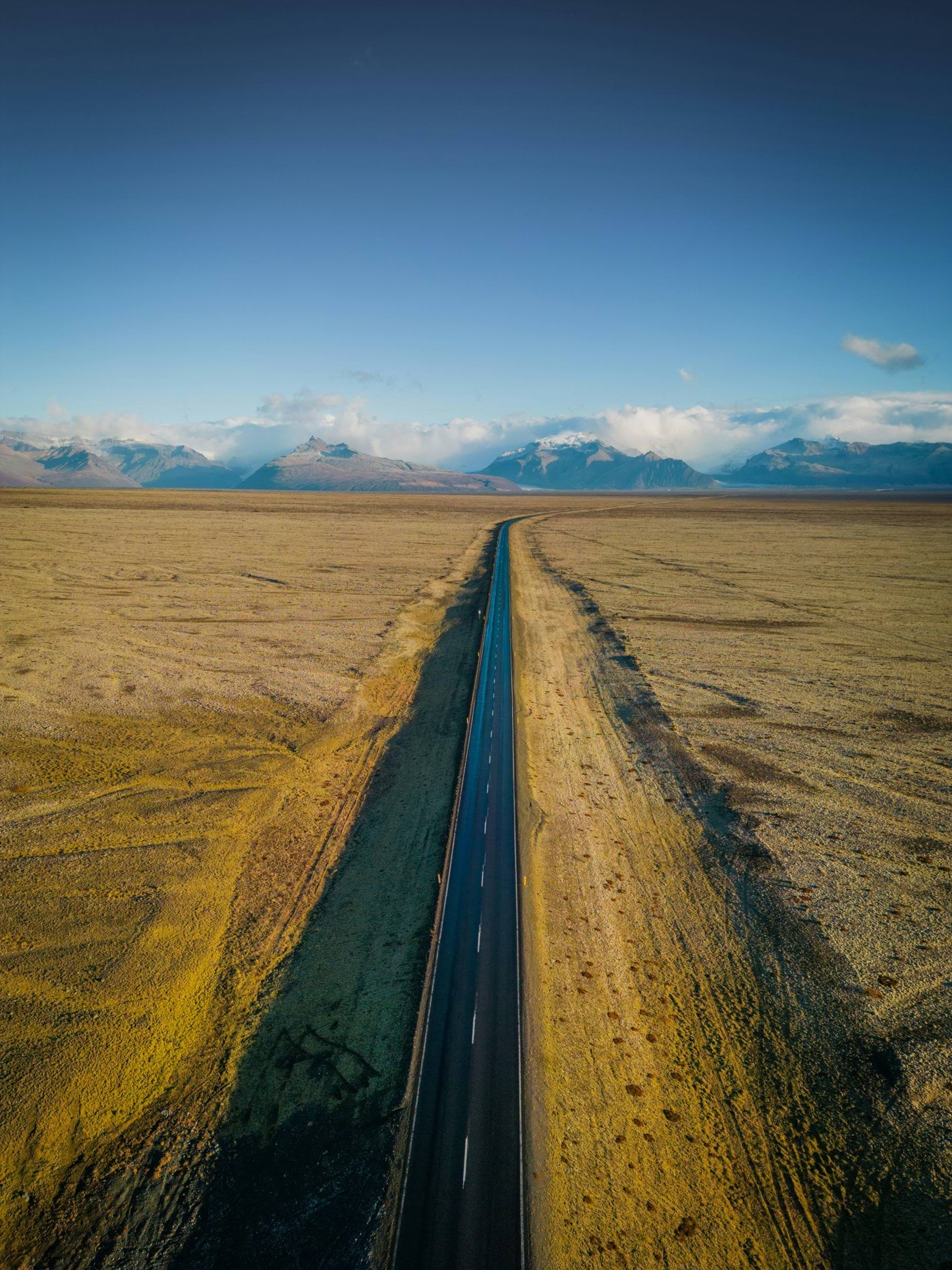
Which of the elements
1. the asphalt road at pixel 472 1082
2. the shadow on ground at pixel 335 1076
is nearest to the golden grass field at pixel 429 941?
the shadow on ground at pixel 335 1076

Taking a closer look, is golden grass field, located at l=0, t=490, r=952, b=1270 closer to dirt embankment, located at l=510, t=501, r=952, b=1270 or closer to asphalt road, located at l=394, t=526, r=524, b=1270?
dirt embankment, located at l=510, t=501, r=952, b=1270

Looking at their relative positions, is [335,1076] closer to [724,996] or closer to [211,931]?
[211,931]

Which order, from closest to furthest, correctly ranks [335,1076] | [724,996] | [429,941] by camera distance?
1. [335,1076]
2. [724,996]
3. [429,941]

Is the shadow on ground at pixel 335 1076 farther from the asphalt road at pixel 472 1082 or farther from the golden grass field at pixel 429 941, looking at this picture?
the asphalt road at pixel 472 1082

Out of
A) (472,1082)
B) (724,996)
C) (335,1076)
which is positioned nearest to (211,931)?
(335,1076)

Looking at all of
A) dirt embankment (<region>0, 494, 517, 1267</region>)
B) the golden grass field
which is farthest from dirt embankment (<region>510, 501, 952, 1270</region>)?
dirt embankment (<region>0, 494, 517, 1267</region>)
